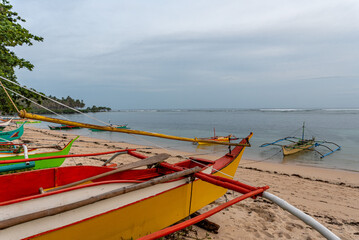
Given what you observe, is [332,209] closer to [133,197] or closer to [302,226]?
[302,226]

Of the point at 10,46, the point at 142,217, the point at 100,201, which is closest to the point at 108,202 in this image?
the point at 100,201

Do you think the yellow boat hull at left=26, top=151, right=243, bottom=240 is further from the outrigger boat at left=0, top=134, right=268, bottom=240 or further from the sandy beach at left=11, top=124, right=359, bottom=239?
the sandy beach at left=11, top=124, right=359, bottom=239

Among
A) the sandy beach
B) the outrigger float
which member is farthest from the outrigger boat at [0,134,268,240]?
the sandy beach

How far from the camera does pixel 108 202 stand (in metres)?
2.65

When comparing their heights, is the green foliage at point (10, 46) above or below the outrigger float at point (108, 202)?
above

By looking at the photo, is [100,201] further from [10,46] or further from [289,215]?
[10,46]

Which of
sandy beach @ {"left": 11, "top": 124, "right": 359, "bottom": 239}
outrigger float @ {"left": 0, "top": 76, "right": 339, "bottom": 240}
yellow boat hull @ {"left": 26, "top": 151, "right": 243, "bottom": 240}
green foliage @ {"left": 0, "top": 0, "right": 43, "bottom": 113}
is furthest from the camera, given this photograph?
green foliage @ {"left": 0, "top": 0, "right": 43, "bottom": 113}

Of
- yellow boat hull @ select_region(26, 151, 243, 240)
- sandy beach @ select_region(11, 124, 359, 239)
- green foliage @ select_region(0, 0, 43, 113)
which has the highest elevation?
green foliage @ select_region(0, 0, 43, 113)

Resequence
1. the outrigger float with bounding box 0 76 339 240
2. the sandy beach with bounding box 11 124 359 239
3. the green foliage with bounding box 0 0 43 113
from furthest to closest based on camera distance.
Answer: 1. the green foliage with bounding box 0 0 43 113
2. the sandy beach with bounding box 11 124 359 239
3. the outrigger float with bounding box 0 76 339 240

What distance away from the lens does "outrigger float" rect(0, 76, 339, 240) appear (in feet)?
7.02

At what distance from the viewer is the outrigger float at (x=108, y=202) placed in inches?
84.3

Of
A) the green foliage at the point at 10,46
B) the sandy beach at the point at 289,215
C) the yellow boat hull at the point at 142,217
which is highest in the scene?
the green foliage at the point at 10,46

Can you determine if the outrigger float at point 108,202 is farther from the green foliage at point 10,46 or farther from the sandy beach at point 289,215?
the green foliage at point 10,46

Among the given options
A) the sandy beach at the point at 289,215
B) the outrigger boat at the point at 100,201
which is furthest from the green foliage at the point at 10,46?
the sandy beach at the point at 289,215
